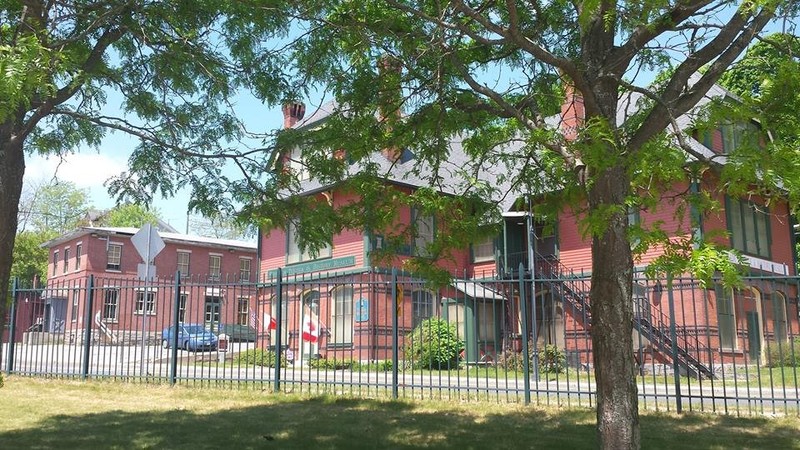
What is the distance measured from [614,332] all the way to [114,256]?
141ft

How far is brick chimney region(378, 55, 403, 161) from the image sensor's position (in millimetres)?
8203

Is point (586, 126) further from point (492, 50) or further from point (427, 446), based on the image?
point (427, 446)

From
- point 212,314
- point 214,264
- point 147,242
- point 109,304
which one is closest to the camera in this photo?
point 147,242

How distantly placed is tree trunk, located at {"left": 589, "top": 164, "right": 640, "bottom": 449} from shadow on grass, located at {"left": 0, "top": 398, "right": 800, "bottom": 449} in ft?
8.00

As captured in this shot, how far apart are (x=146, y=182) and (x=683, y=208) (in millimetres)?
6330

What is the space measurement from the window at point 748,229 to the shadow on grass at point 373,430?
48.7ft

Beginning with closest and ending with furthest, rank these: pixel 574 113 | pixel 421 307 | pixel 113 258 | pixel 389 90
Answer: pixel 389 90 < pixel 574 113 < pixel 421 307 < pixel 113 258

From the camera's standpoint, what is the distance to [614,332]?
5.96 meters

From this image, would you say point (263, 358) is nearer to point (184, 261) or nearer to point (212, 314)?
point (212, 314)

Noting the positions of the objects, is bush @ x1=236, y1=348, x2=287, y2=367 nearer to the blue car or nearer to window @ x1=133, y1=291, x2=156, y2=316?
the blue car

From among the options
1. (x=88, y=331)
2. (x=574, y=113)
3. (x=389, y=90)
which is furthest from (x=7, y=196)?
(x=88, y=331)

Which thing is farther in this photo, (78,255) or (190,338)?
Result: (78,255)

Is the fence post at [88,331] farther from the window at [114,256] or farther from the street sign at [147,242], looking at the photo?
the window at [114,256]

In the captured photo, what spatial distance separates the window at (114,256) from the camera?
145 ft
